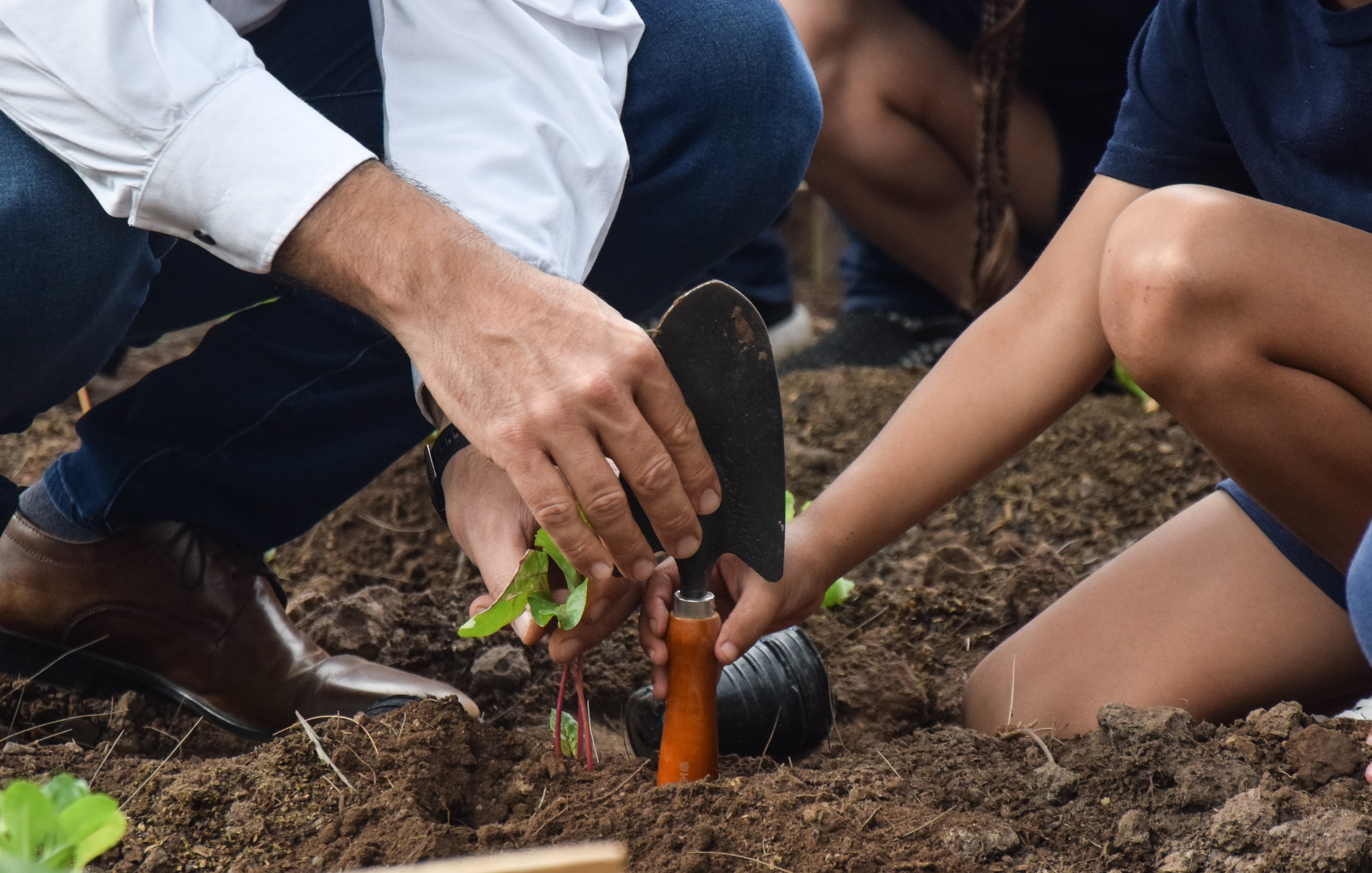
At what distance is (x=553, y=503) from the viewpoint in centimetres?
108

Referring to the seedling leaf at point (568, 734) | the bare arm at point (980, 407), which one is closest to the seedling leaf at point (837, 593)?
the bare arm at point (980, 407)

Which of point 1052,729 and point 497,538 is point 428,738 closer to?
point 497,538

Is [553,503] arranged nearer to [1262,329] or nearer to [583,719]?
[583,719]

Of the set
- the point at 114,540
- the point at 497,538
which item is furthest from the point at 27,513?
the point at 497,538

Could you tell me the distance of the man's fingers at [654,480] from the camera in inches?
41.9

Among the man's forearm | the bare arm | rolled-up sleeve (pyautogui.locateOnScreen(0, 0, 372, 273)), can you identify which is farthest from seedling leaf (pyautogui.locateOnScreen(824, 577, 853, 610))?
rolled-up sleeve (pyautogui.locateOnScreen(0, 0, 372, 273))

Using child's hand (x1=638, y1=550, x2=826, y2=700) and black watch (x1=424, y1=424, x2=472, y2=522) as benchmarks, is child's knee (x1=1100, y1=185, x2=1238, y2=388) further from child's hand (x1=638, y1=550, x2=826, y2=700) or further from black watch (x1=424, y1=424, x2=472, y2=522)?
black watch (x1=424, y1=424, x2=472, y2=522)

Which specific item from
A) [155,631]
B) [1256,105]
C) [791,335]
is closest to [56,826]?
[155,631]

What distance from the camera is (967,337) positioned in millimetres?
1521

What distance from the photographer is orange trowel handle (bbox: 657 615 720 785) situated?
1.24 metres

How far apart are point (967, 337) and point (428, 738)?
84 centimetres

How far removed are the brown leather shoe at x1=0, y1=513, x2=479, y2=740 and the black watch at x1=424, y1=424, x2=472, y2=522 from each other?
0.24 m

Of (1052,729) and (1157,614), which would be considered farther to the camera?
(1157,614)

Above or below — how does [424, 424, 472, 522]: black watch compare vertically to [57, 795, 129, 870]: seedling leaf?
below
